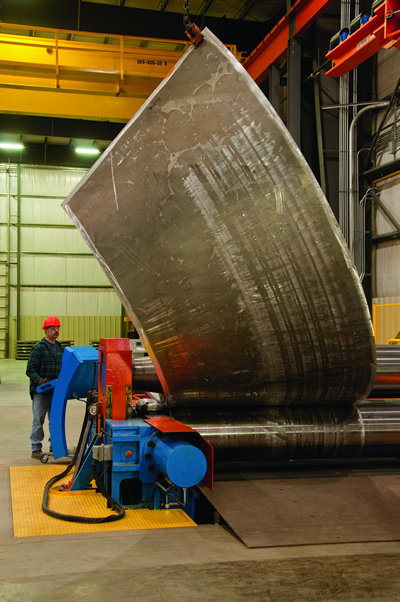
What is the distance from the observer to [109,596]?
90.5 inches

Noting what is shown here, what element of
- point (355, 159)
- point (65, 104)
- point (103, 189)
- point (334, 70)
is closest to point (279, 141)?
point (103, 189)

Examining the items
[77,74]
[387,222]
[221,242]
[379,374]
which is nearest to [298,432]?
[379,374]

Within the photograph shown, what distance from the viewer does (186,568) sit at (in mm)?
2562

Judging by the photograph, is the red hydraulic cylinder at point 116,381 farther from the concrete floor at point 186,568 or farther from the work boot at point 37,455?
the work boot at point 37,455

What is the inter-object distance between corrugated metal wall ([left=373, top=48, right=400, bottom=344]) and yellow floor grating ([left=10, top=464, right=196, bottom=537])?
7.74 m

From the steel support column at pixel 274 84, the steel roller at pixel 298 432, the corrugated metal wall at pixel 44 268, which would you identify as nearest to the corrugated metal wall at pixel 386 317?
the steel support column at pixel 274 84

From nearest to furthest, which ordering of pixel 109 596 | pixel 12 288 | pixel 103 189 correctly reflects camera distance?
1. pixel 109 596
2. pixel 103 189
3. pixel 12 288

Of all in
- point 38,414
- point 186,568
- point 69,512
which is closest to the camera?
point 186,568

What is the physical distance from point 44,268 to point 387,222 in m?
11.6

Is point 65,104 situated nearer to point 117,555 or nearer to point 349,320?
point 349,320

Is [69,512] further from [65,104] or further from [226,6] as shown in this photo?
[226,6]

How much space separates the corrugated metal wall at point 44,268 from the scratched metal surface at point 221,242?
50.2 feet

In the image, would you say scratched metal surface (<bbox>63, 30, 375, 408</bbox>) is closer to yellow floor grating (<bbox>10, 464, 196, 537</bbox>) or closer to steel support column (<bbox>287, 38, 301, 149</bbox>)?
yellow floor grating (<bbox>10, 464, 196, 537</bbox>)

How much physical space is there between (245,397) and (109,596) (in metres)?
1.76
